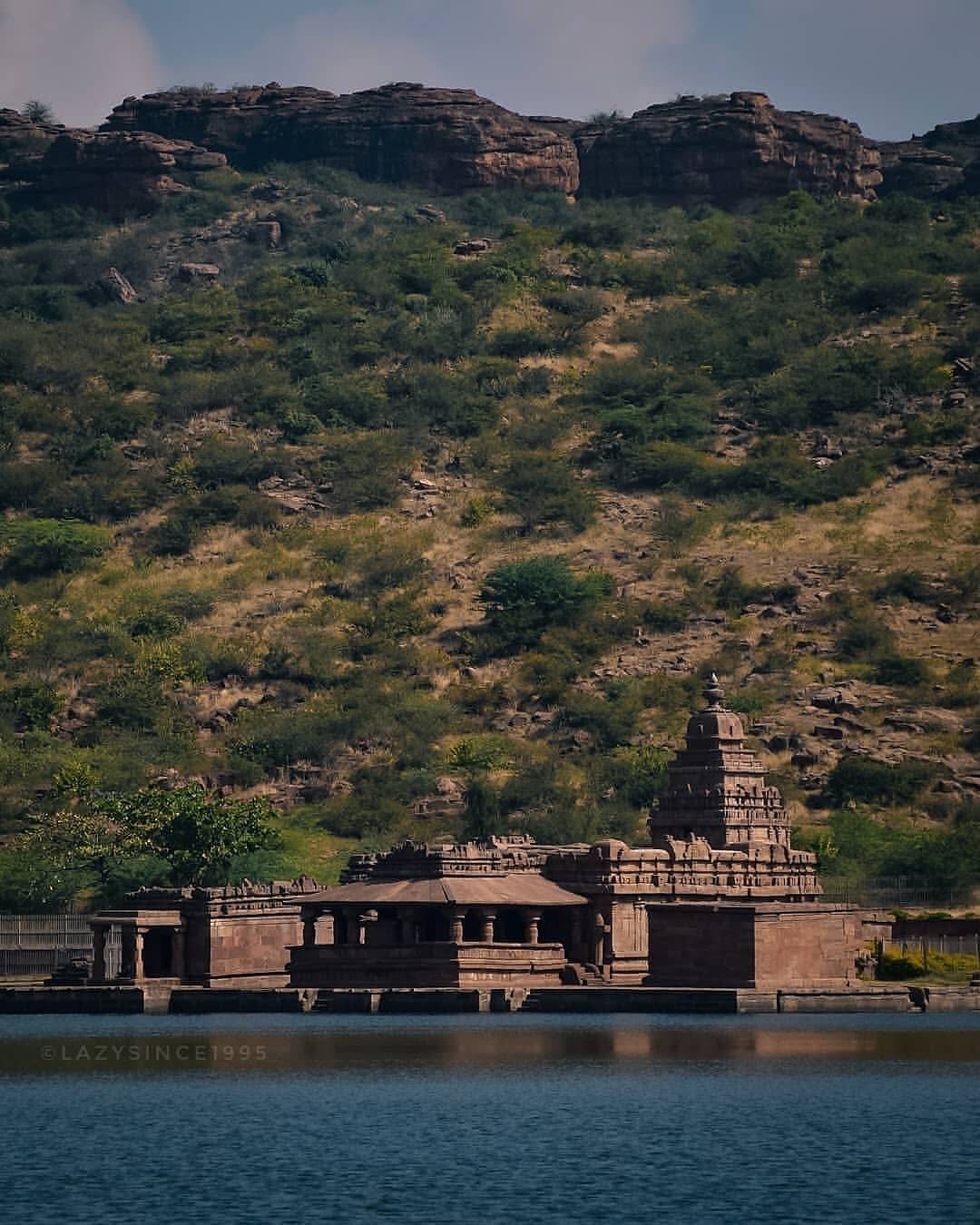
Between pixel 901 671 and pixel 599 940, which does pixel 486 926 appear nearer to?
pixel 599 940

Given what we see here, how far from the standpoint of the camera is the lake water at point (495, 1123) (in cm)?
5709

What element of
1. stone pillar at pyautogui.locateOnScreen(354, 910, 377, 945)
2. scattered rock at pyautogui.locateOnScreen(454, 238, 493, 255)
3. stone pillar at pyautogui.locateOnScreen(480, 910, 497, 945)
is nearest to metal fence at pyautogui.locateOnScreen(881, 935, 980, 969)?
stone pillar at pyautogui.locateOnScreen(480, 910, 497, 945)

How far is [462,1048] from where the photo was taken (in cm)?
8356

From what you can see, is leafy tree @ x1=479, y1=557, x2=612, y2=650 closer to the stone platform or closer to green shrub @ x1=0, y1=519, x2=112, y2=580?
green shrub @ x1=0, y1=519, x2=112, y2=580

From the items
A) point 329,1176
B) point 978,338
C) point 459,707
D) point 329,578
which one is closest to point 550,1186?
point 329,1176

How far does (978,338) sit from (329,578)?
40.5 meters

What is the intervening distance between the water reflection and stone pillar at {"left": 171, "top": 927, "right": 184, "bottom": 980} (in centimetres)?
1242

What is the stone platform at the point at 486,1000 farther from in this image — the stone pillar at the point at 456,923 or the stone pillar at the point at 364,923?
the stone pillar at the point at 364,923

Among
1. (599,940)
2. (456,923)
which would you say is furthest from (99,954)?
(599,940)

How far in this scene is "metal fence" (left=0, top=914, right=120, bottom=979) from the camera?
110 meters

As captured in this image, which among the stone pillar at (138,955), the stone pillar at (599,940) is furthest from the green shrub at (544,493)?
the stone pillar at (138,955)

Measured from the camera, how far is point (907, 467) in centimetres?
16262

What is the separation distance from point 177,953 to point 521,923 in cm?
1172

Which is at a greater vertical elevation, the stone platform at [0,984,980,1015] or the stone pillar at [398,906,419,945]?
the stone pillar at [398,906,419,945]
